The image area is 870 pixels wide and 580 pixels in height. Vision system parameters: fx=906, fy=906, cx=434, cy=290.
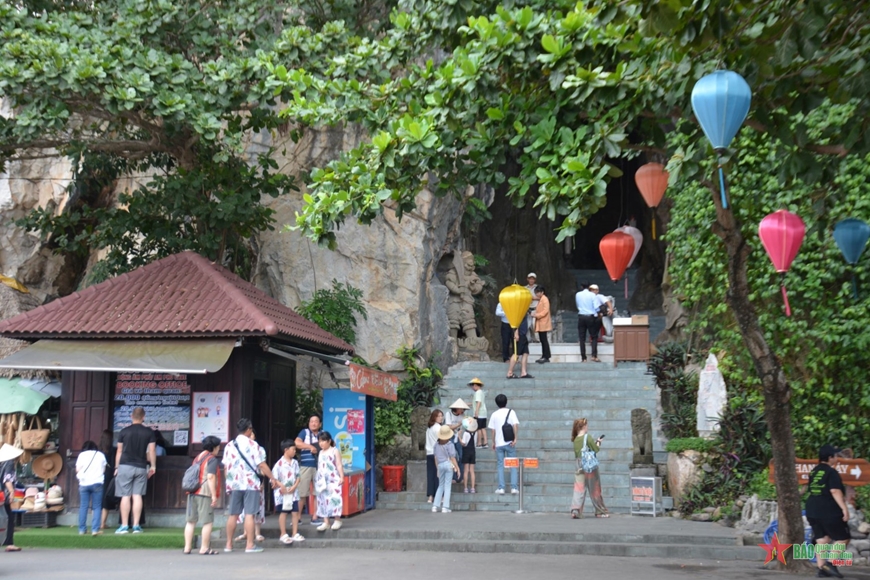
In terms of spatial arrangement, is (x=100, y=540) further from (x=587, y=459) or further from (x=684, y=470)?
(x=684, y=470)

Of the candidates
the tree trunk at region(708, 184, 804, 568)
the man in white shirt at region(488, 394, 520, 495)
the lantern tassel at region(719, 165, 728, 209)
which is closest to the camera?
the lantern tassel at region(719, 165, 728, 209)

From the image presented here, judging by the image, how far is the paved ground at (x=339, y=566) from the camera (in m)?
9.71

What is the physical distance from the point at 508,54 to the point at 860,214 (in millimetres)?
7018

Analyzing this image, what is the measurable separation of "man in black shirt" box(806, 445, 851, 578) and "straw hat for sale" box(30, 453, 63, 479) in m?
10.1

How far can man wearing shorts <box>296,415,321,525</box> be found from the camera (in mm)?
12617

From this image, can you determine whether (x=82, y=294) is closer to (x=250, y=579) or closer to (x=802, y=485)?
(x=250, y=579)

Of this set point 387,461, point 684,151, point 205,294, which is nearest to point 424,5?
point 684,151

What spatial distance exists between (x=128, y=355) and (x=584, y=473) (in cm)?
679

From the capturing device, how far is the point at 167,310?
13.3 metres

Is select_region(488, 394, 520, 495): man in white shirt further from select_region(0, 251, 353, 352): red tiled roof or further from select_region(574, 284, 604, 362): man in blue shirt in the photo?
select_region(574, 284, 604, 362): man in blue shirt

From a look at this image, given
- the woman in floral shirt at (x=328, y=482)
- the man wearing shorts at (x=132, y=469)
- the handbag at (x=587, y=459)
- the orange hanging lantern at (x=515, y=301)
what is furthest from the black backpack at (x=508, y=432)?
the man wearing shorts at (x=132, y=469)

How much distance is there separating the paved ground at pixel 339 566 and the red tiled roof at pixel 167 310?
305cm

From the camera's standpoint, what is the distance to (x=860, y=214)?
13.3 m
